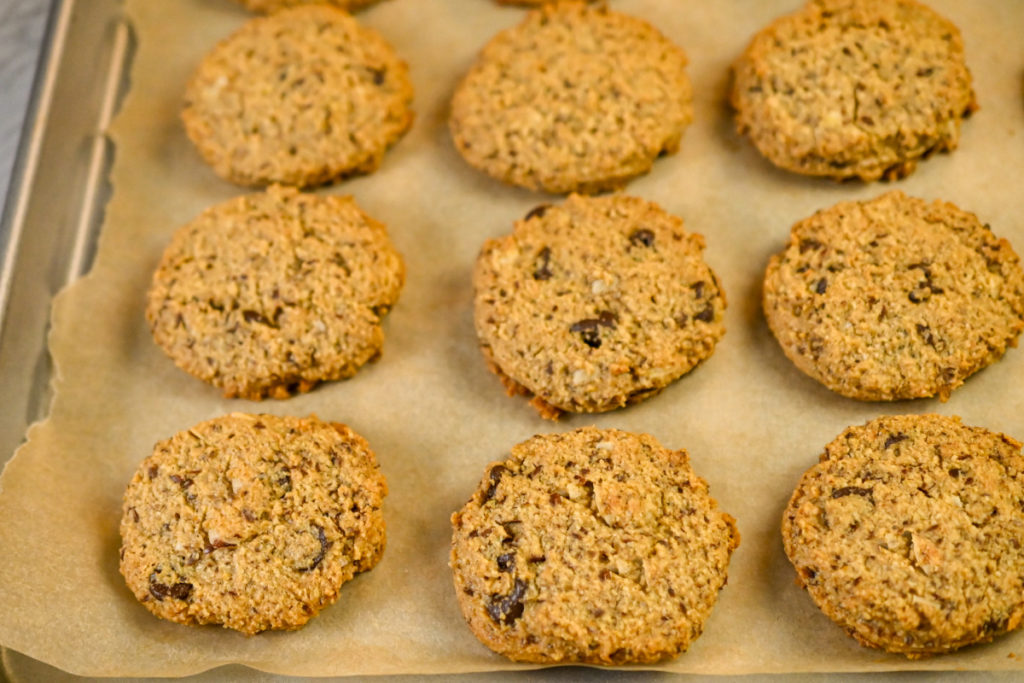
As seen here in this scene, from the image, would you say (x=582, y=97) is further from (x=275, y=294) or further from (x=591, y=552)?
(x=591, y=552)

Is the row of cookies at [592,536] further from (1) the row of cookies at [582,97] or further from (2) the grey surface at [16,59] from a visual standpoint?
(2) the grey surface at [16,59]

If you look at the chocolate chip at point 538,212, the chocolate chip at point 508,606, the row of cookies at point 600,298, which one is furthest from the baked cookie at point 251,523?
the chocolate chip at point 538,212

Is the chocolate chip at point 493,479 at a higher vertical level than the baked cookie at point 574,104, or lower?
lower

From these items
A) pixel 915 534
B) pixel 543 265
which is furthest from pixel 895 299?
pixel 543 265

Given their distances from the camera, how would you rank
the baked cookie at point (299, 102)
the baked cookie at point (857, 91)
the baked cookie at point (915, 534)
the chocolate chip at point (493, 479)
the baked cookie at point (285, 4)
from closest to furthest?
the baked cookie at point (915, 534)
the chocolate chip at point (493, 479)
the baked cookie at point (857, 91)
the baked cookie at point (299, 102)
the baked cookie at point (285, 4)

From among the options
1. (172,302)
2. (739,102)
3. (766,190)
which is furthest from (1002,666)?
(172,302)

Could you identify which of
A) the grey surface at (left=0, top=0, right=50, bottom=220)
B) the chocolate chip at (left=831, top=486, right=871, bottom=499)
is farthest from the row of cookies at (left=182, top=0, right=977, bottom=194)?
the chocolate chip at (left=831, top=486, right=871, bottom=499)

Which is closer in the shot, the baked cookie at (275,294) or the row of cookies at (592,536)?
the row of cookies at (592,536)
